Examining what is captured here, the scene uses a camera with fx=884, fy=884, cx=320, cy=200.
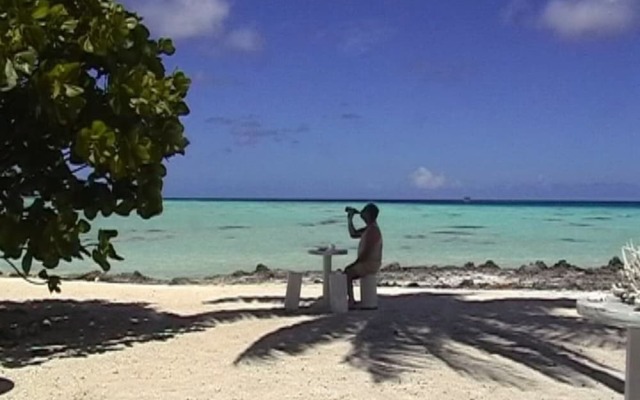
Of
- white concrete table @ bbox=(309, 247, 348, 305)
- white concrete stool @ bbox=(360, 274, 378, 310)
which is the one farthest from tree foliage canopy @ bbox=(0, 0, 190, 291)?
white concrete stool @ bbox=(360, 274, 378, 310)

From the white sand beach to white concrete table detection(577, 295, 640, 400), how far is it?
5.39ft

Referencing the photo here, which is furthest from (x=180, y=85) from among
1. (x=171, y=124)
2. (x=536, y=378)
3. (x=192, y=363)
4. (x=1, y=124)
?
(x=536, y=378)

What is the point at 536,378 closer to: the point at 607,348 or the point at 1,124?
the point at 607,348

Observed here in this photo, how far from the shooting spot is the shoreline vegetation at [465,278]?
47.5ft

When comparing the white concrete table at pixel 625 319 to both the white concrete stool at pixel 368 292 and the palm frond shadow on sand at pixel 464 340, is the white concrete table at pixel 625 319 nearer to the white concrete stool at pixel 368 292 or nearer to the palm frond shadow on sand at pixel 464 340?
the palm frond shadow on sand at pixel 464 340

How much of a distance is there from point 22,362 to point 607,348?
16.4ft

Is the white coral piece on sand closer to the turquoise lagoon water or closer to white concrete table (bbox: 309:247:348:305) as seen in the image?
white concrete table (bbox: 309:247:348:305)

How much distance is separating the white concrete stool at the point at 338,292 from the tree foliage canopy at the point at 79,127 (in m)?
2.36

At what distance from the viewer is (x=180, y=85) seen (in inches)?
311

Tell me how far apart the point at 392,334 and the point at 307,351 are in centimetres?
110

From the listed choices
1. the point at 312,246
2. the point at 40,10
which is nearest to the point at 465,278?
the point at 312,246

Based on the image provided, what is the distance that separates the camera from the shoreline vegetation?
14.5 metres

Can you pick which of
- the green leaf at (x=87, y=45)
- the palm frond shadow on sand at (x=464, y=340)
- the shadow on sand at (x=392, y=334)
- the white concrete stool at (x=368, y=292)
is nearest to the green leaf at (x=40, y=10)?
the green leaf at (x=87, y=45)

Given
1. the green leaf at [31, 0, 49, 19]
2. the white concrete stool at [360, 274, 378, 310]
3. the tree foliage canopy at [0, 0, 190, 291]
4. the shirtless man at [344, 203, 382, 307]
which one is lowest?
the white concrete stool at [360, 274, 378, 310]
